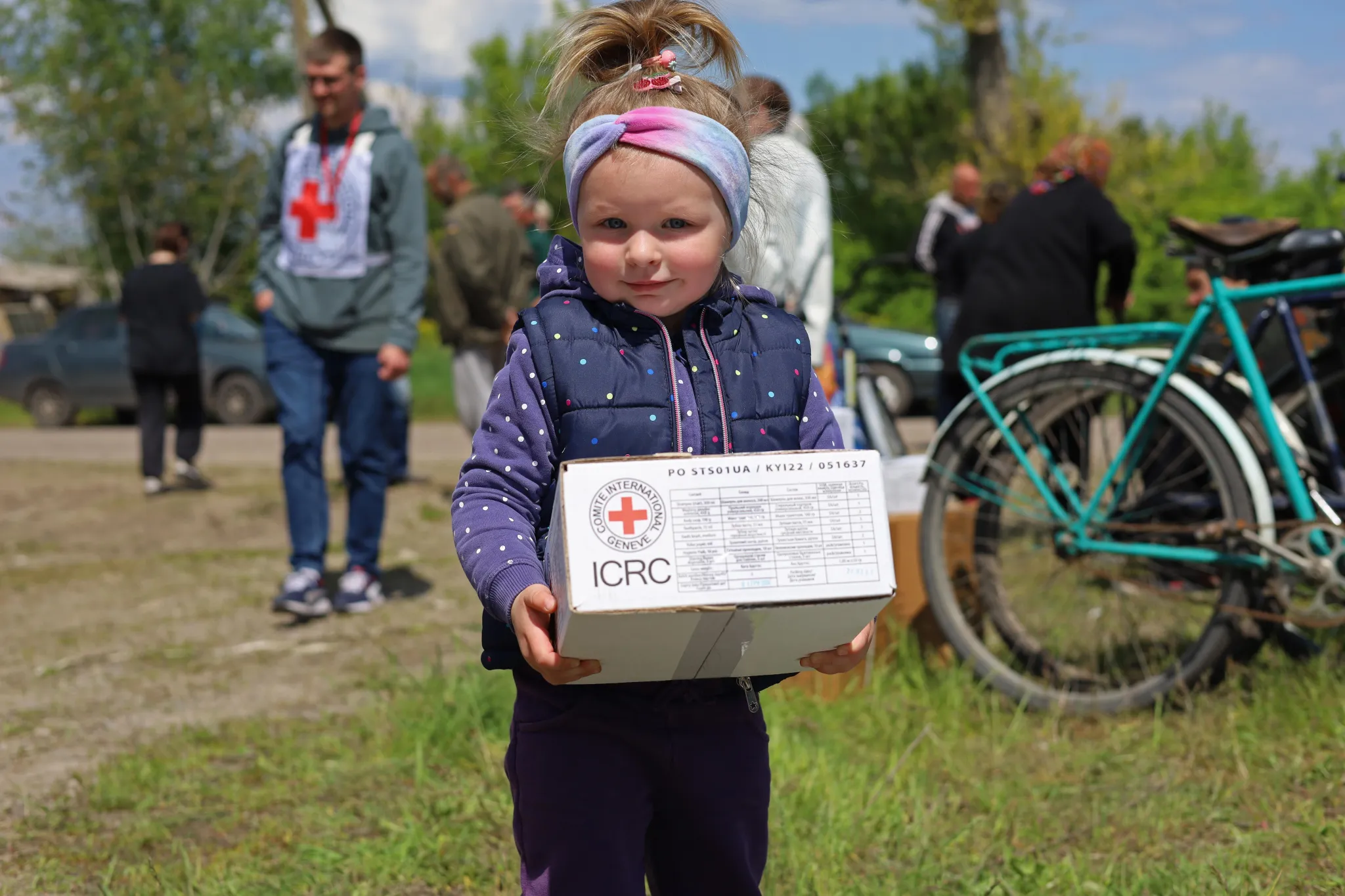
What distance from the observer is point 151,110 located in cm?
3169

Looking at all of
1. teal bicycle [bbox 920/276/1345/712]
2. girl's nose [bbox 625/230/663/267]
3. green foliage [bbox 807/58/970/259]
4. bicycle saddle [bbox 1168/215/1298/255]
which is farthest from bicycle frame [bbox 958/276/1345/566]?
green foliage [bbox 807/58/970/259]

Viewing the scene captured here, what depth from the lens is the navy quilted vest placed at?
5.89 ft

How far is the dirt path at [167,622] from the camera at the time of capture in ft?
12.9

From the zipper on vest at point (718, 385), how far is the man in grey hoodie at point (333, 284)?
3.36 m

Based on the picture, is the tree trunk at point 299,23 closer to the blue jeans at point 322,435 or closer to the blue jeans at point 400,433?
the blue jeans at point 400,433

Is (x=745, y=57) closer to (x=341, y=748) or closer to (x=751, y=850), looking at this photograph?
(x=751, y=850)

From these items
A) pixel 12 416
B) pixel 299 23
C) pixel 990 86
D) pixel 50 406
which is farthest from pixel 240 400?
pixel 990 86

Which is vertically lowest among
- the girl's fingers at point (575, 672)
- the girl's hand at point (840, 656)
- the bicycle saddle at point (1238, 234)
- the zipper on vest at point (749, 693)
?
the zipper on vest at point (749, 693)

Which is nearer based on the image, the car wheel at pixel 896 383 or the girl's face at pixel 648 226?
the girl's face at pixel 648 226

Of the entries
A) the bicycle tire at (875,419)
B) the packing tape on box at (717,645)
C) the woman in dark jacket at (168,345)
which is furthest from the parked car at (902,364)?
the packing tape on box at (717,645)

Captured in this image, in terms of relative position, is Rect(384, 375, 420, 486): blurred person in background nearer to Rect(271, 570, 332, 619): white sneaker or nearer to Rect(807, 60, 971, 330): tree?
Rect(271, 570, 332, 619): white sneaker

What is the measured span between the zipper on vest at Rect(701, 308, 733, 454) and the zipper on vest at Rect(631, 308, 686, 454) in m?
0.05

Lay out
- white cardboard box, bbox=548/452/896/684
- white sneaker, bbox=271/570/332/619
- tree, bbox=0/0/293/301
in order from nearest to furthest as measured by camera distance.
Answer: white cardboard box, bbox=548/452/896/684 → white sneaker, bbox=271/570/332/619 → tree, bbox=0/0/293/301

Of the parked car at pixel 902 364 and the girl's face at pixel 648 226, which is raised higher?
the girl's face at pixel 648 226
